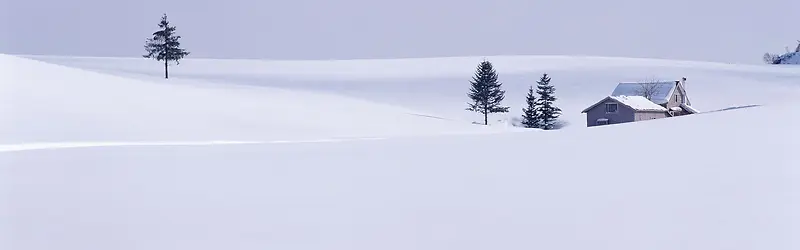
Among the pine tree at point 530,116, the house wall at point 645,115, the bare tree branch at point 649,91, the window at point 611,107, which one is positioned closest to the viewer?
the house wall at point 645,115

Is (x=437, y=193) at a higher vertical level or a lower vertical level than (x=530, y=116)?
lower

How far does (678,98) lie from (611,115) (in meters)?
8.70

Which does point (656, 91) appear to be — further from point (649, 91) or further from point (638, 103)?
point (638, 103)

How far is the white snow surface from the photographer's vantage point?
53.8m

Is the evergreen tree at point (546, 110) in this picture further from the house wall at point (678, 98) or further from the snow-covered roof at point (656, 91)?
the house wall at point (678, 98)

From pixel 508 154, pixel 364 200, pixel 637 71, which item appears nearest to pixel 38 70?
pixel 508 154

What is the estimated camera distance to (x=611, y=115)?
5497cm

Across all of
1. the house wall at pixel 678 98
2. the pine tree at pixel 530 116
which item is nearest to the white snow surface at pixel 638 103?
the house wall at pixel 678 98

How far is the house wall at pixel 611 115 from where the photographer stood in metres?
53.9

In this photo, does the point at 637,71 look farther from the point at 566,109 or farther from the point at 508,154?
the point at 508,154

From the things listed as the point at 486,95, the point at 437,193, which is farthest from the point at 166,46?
the point at 437,193

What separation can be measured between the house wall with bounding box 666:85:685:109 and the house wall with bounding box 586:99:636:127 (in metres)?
5.59

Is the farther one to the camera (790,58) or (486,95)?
(790,58)

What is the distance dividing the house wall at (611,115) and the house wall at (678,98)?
18.3 feet
